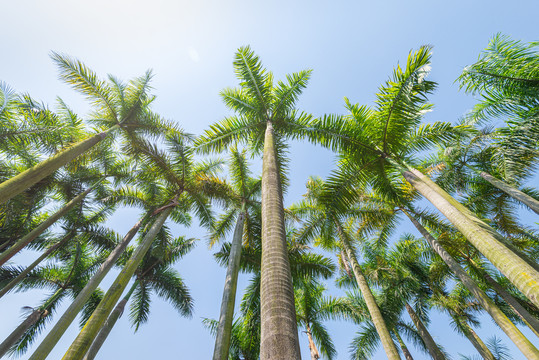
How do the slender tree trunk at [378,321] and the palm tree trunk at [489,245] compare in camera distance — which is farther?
the slender tree trunk at [378,321]

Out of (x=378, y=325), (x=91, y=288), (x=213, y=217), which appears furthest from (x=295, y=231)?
(x=91, y=288)

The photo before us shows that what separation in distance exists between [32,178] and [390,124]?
9.70m

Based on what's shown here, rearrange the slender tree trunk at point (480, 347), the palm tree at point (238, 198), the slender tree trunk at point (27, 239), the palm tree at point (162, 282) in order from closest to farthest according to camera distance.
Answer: the slender tree trunk at point (27, 239) < the palm tree at point (238, 198) < the slender tree trunk at point (480, 347) < the palm tree at point (162, 282)

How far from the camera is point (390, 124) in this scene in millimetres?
8000

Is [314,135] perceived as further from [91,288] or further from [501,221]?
[501,221]

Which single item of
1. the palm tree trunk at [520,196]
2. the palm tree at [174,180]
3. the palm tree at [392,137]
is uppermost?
the palm tree at [174,180]

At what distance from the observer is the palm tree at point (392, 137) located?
6.57 meters

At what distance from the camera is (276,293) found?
9.76 ft

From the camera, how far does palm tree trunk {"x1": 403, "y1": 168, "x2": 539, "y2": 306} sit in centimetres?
349

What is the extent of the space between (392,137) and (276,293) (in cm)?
713

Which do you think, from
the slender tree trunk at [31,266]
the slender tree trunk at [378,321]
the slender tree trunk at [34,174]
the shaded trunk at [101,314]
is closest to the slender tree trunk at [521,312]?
the slender tree trunk at [378,321]

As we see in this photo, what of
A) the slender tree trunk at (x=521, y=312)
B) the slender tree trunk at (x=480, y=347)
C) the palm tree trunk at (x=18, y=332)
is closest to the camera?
the slender tree trunk at (x=521, y=312)

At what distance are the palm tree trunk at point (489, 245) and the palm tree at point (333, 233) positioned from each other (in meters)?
4.15

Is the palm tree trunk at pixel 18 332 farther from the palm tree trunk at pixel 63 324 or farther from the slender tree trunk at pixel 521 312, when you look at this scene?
the slender tree trunk at pixel 521 312
